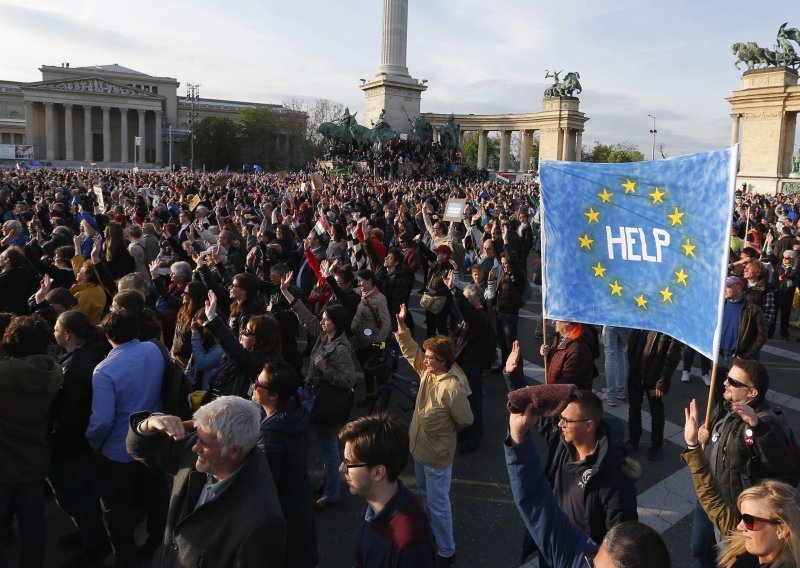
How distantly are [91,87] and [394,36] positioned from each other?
56.3 metres

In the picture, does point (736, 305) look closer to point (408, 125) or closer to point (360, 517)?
point (360, 517)

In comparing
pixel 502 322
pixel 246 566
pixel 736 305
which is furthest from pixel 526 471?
pixel 502 322

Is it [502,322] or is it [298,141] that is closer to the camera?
[502,322]

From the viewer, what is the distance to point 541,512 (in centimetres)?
232

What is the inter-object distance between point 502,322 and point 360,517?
3.98 metres

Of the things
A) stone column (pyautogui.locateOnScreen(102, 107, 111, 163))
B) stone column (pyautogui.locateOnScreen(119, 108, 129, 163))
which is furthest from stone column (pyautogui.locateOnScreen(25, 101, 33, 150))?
stone column (pyautogui.locateOnScreen(119, 108, 129, 163))

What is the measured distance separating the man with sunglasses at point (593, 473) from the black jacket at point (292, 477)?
1.34 m

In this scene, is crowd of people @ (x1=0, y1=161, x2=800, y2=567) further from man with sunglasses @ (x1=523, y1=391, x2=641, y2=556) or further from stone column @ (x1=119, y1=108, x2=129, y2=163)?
stone column @ (x1=119, y1=108, x2=129, y2=163)

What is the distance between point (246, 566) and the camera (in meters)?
2.21

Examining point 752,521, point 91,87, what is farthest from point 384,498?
point 91,87

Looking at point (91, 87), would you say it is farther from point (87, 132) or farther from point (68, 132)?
point (68, 132)

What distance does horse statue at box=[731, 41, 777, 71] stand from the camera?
43.9 meters

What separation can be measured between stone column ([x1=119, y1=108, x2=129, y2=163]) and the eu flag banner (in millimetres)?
90138

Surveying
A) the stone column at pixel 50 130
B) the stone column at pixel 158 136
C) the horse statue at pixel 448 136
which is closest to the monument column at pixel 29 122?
the stone column at pixel 50 130
